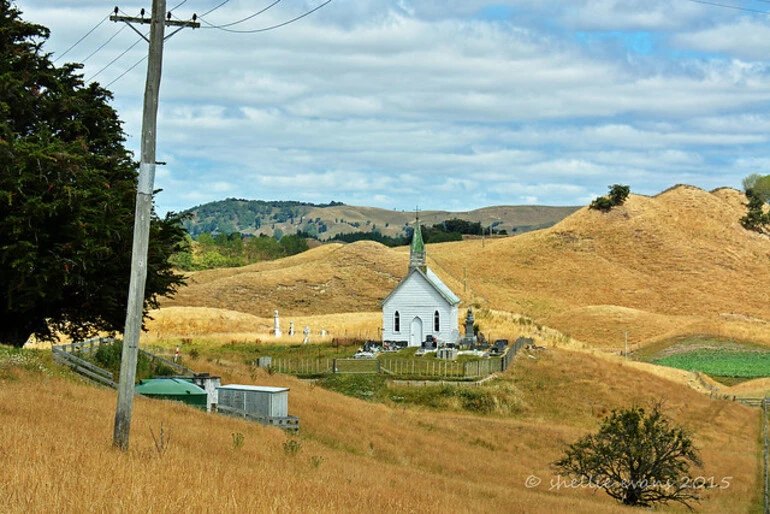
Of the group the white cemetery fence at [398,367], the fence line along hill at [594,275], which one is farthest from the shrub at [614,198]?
the white cemetery fence at [398,367]

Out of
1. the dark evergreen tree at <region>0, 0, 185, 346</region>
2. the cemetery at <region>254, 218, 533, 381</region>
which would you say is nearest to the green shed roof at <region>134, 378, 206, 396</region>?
the dark evergreen tree at <region>0, 0, 185, 346</region>

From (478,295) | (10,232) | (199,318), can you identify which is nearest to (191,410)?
(10,232)

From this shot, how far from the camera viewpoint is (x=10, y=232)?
31.2m

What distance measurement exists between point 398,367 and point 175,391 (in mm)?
24169

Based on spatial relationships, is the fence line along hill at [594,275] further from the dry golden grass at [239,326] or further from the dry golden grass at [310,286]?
the dry golden grass at [239,326]

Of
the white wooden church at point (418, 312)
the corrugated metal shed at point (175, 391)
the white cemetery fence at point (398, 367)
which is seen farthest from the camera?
the white wooden church at point (418, 312)

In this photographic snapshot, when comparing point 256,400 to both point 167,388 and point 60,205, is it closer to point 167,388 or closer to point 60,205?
point 167,388

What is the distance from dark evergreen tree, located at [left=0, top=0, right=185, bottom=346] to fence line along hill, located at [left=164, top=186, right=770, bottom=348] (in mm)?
68530

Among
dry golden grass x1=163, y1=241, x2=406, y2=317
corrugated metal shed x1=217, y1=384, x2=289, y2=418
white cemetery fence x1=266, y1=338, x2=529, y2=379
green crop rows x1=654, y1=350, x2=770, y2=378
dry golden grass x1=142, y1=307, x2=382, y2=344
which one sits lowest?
corrugated metal shed x1=217, y1=384, x2=289, y2=418

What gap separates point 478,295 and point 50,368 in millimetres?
93820

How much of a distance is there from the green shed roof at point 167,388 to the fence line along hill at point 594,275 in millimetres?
73412

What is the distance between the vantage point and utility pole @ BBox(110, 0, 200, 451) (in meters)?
15.3

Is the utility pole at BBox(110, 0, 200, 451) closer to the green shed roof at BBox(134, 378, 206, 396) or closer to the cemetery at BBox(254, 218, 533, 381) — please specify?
the green shed roof at BBox(134, 378, 206, 396)

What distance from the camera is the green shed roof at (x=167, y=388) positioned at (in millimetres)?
29094
